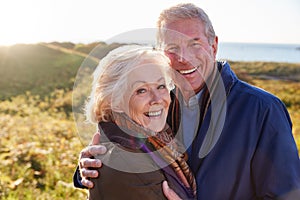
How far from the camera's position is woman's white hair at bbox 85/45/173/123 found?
2152 mm

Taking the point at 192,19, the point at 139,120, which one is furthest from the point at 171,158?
the point at 192,19

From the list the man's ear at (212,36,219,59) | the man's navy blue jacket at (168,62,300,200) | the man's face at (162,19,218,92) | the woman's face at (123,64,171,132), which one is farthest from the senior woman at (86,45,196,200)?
the man's ear at (212,36,219,59)

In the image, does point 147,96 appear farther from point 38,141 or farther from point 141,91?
point 38,141

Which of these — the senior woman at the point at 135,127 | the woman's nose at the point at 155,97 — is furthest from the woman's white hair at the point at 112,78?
the woman's nose at the point at 155,97

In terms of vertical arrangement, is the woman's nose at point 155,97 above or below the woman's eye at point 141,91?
below

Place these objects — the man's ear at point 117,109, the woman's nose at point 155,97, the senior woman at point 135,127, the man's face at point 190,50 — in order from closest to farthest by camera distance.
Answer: the senior woman at point 135,127 < the man's ear at point 117,109 < the woman's nose at point 155,97 < the man's face at point 190,50

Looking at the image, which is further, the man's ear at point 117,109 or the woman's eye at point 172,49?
the woman's eye at point 172,49

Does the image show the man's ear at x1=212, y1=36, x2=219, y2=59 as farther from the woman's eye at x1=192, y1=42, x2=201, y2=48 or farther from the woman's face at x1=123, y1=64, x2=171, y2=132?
the woman's face at x1=123, y1=64, x2=171, y2=132

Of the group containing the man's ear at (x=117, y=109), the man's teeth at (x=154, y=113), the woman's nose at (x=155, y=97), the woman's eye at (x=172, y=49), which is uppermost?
the woman's eye at (x=172, y=49)

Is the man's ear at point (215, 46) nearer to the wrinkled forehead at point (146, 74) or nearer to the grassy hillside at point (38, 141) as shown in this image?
the wrinkled forehead at point (146, 74)

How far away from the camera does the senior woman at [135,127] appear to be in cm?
184

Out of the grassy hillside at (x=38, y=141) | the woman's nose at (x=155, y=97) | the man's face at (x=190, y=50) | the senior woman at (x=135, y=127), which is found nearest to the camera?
the senior woman at (x=135, y=127)

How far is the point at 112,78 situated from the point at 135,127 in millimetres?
315

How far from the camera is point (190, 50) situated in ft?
9.23
